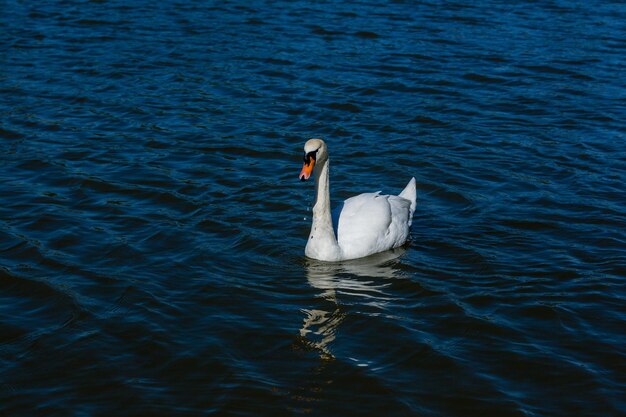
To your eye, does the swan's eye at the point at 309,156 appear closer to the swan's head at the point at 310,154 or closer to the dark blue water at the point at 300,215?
the swan's head at the point at 310,154

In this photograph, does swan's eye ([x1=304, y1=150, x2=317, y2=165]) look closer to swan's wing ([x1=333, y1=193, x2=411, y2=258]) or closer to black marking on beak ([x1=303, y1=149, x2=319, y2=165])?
black marking on beak ([x1=303, y1=149, x2=319, y2=165])

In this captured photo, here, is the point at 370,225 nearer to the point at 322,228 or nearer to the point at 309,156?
the point at 322,228

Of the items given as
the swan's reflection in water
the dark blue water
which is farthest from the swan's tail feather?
the swan's reflection in water

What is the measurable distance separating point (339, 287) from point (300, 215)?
91.4 inches

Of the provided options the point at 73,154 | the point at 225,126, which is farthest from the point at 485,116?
the point at 73,154

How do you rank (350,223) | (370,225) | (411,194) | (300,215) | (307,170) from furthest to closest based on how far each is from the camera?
(300,215), (411,194), (350,223), (370,225), (307,170)

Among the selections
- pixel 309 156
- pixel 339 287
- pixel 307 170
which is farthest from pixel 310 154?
pixel 339 287

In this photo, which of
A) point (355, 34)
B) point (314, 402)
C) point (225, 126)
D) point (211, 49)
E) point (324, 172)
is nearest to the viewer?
point (314, 402)

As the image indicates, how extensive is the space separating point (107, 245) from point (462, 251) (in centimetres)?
421

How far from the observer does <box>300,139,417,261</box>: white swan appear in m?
11.0

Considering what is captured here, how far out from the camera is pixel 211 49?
1981 centimetres

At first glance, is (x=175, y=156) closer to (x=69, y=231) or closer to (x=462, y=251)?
(x=69, y=231)

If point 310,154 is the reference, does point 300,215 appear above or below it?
below

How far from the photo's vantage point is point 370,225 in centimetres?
1141
